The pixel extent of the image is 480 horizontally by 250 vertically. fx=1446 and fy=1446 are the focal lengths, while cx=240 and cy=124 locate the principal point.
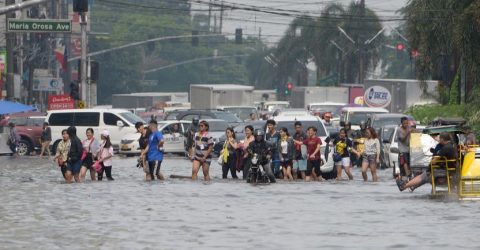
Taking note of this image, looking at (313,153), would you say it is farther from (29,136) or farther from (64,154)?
(29,136)

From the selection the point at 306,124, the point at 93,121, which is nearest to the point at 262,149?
the point at 306,124

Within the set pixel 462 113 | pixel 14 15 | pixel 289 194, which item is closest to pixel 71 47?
pixel 14 15

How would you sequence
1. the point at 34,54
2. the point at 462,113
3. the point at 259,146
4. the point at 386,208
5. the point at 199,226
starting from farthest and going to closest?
the point at 34,54 → the point at 462,113 → the point at 259,146 → the point at 386,208 → the point at 199,226

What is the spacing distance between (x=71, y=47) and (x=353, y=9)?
98.9ft

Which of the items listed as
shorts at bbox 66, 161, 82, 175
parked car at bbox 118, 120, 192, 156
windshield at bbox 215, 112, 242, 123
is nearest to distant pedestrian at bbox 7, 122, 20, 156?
parked car at bbox 118, 120, 192, 156

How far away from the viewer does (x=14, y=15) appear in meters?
65.1

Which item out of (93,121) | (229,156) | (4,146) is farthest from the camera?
(93,121)

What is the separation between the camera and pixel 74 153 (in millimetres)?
34156

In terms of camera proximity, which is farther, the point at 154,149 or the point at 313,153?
the point at 313,153

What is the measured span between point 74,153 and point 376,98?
120 ft

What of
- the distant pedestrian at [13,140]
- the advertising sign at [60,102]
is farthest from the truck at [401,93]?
the distant pedestrian at [13,140]

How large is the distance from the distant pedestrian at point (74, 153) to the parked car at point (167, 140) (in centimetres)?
1856

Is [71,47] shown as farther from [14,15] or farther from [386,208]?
[386,208]

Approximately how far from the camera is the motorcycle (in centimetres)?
3422
